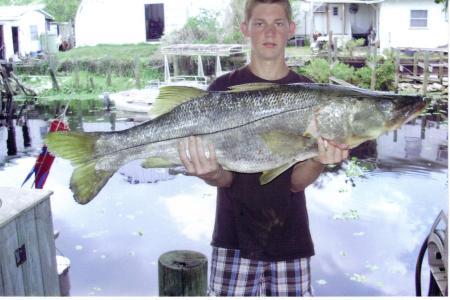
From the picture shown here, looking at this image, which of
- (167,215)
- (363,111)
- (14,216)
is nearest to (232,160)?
(363,111)

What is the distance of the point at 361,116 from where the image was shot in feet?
A: 6.62

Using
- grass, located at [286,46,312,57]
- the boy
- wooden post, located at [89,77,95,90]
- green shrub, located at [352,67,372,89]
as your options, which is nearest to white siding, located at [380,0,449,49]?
grass, located at [286,46,312,57]

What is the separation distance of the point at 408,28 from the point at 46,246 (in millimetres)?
15630

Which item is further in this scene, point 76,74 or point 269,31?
point 76,74

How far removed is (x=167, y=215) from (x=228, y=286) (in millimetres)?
4253

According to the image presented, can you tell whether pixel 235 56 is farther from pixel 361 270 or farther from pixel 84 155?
pixel 84 155

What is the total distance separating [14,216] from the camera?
2.76 meters

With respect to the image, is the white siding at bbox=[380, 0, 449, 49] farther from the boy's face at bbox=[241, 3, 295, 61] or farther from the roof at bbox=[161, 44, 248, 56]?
the boy's face at bbox=[241, 3, 295, 61]

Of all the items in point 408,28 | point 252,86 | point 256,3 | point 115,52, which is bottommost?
point 252,86

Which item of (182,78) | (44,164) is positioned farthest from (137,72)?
(44,164)

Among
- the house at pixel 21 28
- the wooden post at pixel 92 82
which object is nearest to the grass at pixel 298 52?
the wooden post at pixel 92 82

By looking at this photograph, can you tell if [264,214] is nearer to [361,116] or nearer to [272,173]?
[272,173]

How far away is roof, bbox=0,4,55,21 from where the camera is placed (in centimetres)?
1961

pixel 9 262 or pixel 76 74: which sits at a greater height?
pixel 76 74
